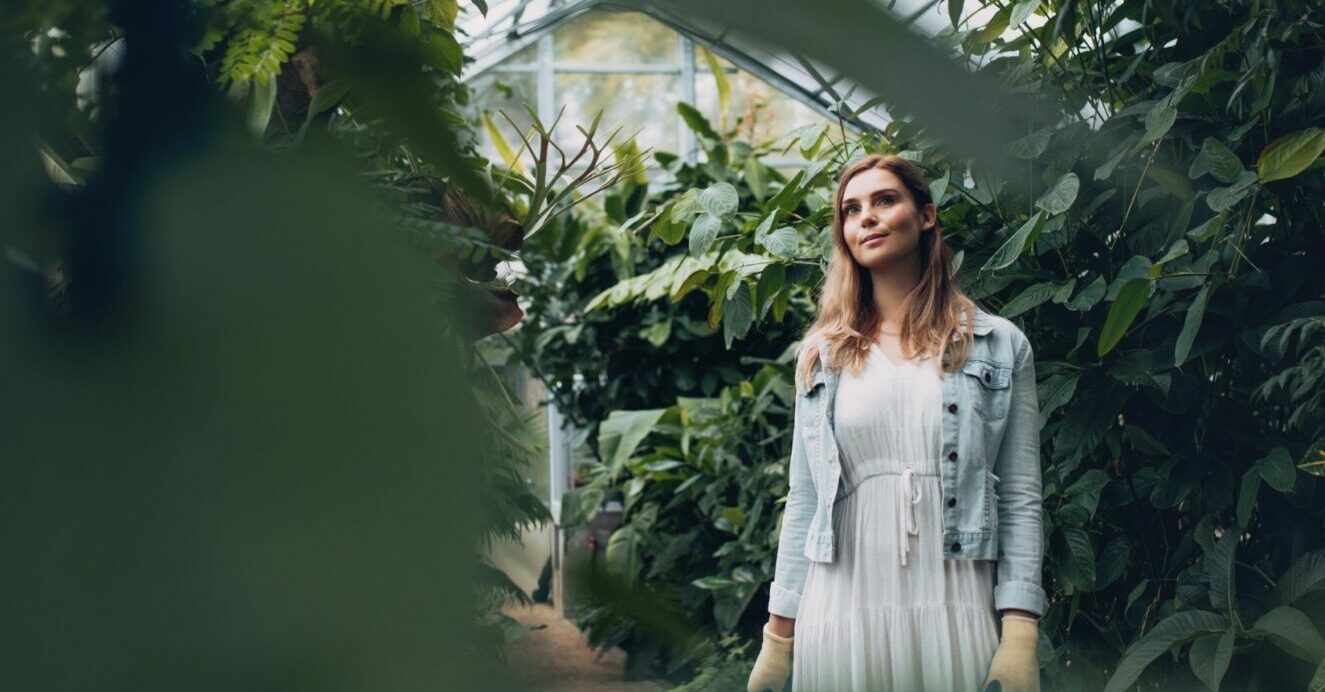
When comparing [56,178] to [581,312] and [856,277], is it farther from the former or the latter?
[581,312]

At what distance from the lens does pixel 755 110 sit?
5578 millimetres

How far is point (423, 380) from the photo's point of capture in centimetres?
17

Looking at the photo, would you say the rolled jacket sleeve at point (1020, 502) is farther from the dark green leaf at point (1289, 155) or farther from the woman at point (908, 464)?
the dark green leaf at point (1289, 155)

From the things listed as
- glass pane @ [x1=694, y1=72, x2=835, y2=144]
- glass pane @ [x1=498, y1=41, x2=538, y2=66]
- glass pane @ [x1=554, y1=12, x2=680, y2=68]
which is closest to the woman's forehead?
glass pane @ [x1=498, y1=41, x2=538, y2=66]

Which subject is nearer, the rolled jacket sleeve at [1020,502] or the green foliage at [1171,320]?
the rolled jacket sleeve at [1020,502]

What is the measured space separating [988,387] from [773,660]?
43cm

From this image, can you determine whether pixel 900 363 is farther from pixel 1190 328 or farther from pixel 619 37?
pixel 619 37

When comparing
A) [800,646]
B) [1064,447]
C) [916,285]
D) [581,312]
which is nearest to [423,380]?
[800,646]

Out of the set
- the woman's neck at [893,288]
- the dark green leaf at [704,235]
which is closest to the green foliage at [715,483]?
the dark green leaf at [704,235]

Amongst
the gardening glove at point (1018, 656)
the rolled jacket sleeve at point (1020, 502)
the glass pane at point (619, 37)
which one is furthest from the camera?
the rolled jacket sleeve at point (1020, 502)

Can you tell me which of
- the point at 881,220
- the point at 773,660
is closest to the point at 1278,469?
the point at 881,220

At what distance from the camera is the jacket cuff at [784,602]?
1740 millimetres

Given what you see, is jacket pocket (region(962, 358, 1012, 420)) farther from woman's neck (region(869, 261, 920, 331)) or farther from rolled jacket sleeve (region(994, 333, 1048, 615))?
woman's neck (region(869, 261, 920, 331))

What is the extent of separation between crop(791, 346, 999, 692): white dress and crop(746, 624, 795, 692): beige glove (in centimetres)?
2
